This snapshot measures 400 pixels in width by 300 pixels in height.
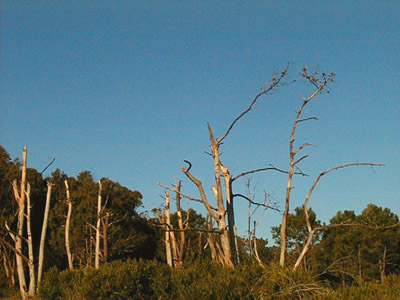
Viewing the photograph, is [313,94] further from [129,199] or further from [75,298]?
[129,199]

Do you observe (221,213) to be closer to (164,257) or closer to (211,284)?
(211,284)

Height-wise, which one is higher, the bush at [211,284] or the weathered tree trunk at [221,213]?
the weathered tree trunk at [221,213]

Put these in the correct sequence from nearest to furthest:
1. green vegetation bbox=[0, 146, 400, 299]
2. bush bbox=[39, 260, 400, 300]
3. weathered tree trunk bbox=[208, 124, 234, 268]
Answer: bush bbox=[39, 260, 400, 300], green vegetation bbox=[0, 146, 400, 299], weathered tree trunk bbox=[208, 124, 234, 268]

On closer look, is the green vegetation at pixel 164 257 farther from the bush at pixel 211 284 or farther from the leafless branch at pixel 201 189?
the leafless branch at pixel 201 189

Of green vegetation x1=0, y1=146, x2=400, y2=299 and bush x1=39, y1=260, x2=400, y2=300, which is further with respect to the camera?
green vegetation x1=0, y1=146, x2=400, y2=299

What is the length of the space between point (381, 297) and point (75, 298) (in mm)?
8196

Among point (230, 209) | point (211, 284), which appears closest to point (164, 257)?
point (230, 209)

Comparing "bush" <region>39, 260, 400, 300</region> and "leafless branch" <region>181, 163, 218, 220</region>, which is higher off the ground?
"leafless branch" <region>181, 163, 218, 220</region>

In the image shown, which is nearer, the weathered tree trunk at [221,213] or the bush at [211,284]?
the bush at [211,284]

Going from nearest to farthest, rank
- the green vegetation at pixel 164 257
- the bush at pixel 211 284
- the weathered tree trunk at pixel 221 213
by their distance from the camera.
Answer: the bush at pixel 211 284 < the green vegetation at pixel 164 257 < the weathered tree trunk at pixel 221 213

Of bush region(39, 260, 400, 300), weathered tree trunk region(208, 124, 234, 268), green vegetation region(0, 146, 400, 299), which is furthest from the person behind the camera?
weathered tree trunk region(208, 124, 234, 268)

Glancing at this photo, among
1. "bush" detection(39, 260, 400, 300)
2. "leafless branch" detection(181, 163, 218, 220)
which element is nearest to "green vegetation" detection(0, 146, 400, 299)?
"bush" detection(39, 260, 400, 300)

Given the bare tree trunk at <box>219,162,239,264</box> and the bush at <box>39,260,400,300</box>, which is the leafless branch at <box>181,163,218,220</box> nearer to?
the bare tree trunk at <box>219,162,239,264</box>

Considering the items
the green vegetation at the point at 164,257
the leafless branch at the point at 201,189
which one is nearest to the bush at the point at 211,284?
the green vegetation at the point at 164,257
